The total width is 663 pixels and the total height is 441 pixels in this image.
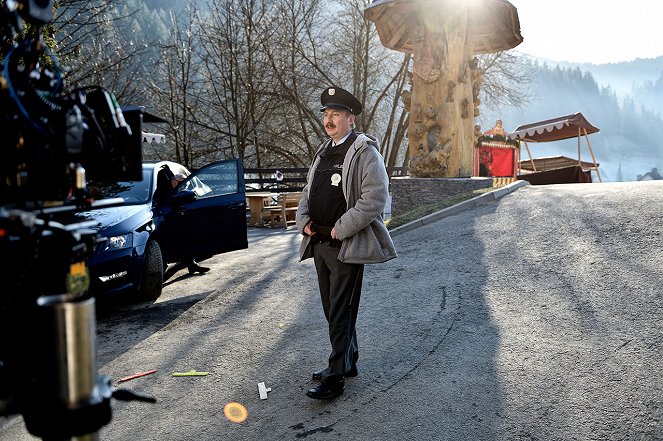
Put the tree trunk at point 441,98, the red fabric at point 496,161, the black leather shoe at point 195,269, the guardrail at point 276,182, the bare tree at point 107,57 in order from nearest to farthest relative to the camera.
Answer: the black leather shoe at point 195,269 < the tree trunk at point 441,98 < the red fabric at point 496,161 < the bare tree at point 107,57 < the guardrail at point 276,182

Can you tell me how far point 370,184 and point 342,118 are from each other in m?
0.54

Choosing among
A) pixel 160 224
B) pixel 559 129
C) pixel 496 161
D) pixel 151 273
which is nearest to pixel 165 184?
pixel 160 224

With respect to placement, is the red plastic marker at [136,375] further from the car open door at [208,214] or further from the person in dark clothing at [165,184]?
the person in dark clothing at [165,184]

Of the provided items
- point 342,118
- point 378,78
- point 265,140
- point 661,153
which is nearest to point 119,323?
point 342,118

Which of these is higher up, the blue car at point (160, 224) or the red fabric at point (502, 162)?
the red fabric at point (502, 162)

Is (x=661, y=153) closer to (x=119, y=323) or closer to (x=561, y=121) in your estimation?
(x=561, y=121)

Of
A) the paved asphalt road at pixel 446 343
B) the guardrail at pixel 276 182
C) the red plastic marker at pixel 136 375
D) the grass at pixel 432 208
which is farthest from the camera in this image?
the guardrail at pixel 276 182

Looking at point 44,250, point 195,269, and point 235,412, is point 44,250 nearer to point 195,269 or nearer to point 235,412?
point 235,412

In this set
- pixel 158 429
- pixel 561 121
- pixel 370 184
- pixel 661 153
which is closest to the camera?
pixel 158 429

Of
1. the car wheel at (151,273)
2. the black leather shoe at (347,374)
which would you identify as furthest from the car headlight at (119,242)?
the black leather shoe at (347,374)

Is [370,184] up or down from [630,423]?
up

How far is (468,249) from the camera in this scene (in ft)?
24.0

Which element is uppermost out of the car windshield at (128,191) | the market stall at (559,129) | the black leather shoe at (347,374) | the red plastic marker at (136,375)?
the market stall at (559,129)

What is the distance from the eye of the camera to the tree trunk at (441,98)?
11500 millimetres
